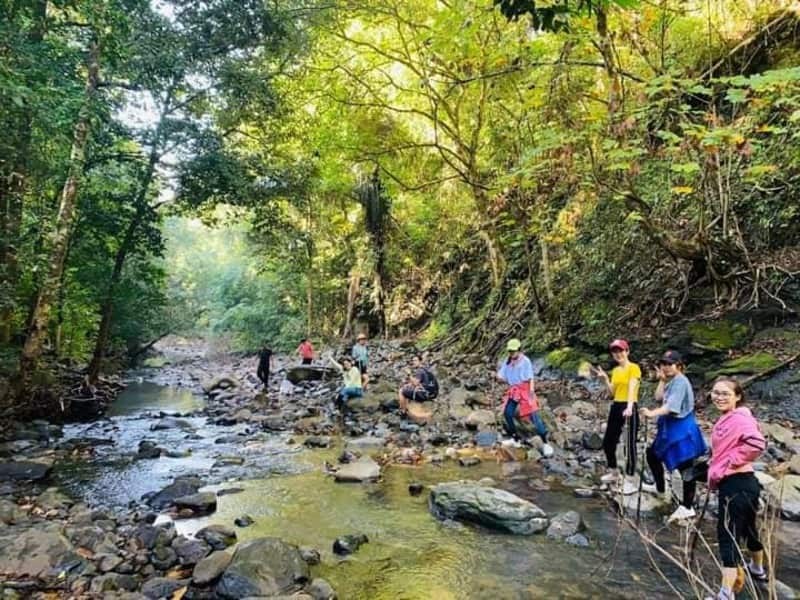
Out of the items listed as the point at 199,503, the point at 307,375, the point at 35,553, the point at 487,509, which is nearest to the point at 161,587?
the point at 35,553

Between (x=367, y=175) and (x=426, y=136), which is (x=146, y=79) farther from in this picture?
(x=367, y=175)

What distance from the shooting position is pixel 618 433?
22.0 feet

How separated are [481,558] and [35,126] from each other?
8.87 metres

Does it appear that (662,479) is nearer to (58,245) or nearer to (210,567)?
(210,567)

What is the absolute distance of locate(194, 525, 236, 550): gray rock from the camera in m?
5.21

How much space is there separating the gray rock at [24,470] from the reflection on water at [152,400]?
618 cm

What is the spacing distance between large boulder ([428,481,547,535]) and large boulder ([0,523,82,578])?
11.3ft

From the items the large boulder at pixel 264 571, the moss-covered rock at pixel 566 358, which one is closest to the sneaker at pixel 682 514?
the large boulder at pixel 264 571

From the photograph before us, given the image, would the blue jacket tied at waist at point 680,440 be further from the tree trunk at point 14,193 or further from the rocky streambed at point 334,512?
the tree trunk at point 14,193

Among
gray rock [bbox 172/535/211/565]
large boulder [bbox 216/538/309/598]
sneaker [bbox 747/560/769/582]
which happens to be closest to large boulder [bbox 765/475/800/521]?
sneaker [bbox 747/560/769/582]

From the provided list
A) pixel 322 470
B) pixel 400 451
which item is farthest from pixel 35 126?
pixel 400 451

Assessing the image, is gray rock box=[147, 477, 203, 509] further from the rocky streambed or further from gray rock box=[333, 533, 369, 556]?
gray rock box=[333, 533, 369, 556]

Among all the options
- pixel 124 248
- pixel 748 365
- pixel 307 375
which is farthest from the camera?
pixel 307 375

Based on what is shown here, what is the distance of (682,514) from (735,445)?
197 cm
